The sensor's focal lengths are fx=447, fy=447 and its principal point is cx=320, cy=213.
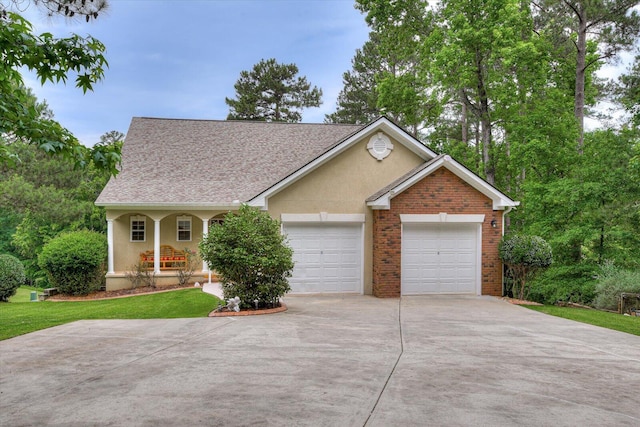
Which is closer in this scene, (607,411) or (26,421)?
(26,421)

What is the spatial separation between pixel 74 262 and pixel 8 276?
2377 mm

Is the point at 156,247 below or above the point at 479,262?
above

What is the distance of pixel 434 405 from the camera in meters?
4.70

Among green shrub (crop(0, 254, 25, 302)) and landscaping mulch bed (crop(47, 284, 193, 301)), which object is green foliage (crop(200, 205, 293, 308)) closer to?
landscaping mulch bed (crop(47, 284, 193, 301))

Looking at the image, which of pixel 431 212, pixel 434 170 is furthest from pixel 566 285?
pixel 434 170

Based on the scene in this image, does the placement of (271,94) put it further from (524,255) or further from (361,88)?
(524,255)

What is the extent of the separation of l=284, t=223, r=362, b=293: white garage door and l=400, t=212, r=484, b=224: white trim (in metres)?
1.61

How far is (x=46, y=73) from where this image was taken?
5.07 meters

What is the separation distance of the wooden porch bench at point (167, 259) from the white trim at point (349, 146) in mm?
6000

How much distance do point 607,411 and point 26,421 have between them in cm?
580

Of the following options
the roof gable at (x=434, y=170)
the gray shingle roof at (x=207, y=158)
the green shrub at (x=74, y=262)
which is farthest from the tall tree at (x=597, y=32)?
the green shrub at (x=74, y=262)

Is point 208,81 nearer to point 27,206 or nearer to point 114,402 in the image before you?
point 27,206

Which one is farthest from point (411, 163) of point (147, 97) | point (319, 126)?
point (147, 97)

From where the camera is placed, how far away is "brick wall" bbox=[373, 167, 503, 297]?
13.2 metres
